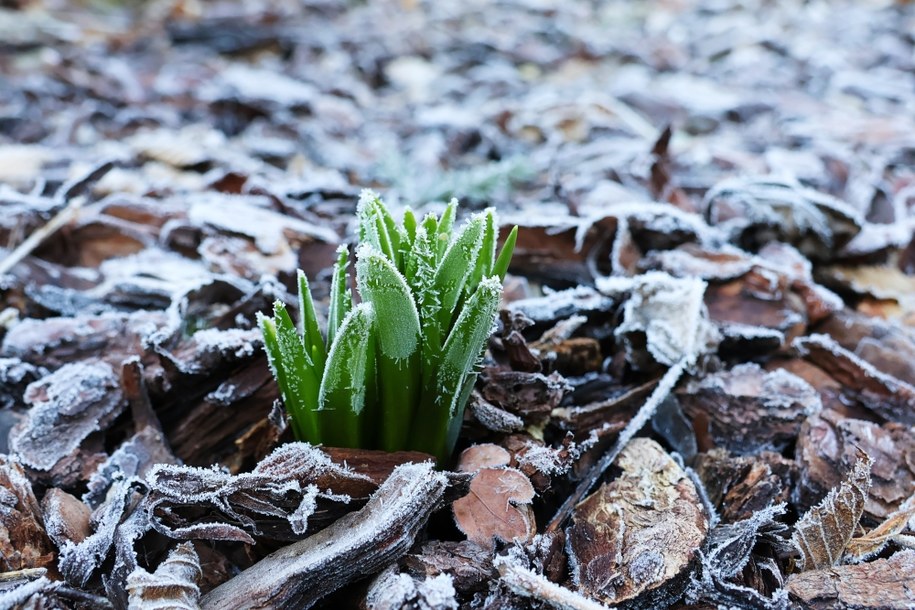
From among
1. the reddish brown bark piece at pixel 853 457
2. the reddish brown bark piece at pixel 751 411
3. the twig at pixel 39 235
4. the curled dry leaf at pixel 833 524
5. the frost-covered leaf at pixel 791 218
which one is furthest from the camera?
the frost-covered leaf at pixel 791 218

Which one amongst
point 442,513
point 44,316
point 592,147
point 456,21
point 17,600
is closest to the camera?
point 17,600

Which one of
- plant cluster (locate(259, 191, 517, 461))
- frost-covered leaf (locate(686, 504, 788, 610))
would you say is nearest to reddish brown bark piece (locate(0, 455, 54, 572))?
plant cluster (locate(259, 191, 517, 461))

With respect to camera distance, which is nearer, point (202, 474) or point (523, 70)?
point (202, 474)

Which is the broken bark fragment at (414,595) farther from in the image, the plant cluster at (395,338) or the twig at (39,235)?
the twig at (39,235)

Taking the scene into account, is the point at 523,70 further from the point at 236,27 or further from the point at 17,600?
the point at 17,600

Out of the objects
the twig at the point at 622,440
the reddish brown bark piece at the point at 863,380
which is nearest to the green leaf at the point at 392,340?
the twig at the point at 622,440

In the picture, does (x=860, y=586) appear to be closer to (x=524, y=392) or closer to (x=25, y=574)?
(x=524, y=392)

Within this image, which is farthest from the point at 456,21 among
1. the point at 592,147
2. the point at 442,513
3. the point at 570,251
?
the point at 442,513
